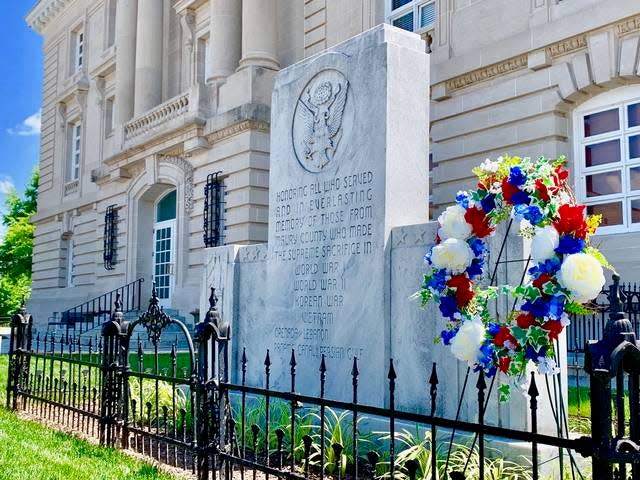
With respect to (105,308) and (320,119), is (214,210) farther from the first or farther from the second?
(320,119)

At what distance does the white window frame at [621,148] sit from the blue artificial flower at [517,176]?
30.0 feet

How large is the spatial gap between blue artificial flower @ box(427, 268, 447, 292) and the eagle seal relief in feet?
10.2

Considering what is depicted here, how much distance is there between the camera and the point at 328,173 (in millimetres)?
6949

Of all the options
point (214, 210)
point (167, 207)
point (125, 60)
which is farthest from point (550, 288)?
point (125, 60)

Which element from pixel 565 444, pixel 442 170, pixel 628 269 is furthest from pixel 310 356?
pixel 442 170

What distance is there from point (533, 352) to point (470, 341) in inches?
13.0

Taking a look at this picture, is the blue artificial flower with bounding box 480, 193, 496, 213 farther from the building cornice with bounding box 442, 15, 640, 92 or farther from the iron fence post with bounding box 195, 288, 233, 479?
the building cornice with bounding box 442, 15, 640, 92

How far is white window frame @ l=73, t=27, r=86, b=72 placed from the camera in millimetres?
32812

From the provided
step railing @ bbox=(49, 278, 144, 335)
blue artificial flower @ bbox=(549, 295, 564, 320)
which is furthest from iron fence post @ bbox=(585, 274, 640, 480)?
step railing @ bbox=(49, 278, 144, 335)

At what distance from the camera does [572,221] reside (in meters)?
3.56

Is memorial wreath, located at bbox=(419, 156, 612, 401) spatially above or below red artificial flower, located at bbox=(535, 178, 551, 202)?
below

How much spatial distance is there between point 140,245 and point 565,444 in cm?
2262

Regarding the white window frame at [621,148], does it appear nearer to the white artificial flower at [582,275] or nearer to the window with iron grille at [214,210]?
the white artificial flower at [582,275]

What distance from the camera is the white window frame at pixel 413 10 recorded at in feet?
54.2
